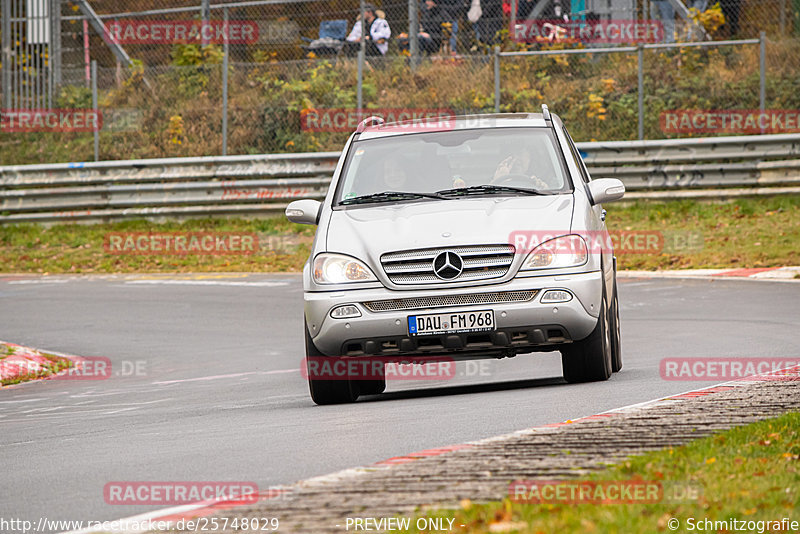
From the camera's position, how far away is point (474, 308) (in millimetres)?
8609

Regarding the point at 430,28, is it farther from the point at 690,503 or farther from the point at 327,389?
the point at 690,503

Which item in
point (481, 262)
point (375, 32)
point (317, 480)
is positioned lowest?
point (317, 480)

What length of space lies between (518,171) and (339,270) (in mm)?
1655

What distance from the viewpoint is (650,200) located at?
75.3ft

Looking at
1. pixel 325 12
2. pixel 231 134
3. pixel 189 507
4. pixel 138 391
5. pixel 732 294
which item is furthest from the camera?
pixel 325 12

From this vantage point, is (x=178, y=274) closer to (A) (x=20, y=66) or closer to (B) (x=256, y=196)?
(B) (x=256, y=196)

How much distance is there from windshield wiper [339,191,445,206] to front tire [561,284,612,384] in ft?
4.65

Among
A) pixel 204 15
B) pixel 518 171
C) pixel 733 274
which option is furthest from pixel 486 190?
pixel 204 15

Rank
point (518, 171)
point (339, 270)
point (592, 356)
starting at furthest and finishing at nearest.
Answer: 1. point (518, 171)
2. point (592, 356)
3. point (339, 270)

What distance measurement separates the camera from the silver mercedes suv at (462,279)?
862cm

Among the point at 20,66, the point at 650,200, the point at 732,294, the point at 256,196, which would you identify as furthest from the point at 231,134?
the point at 732,294

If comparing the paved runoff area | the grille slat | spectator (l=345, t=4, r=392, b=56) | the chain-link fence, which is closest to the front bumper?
the grille slat

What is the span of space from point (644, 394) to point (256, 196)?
16.7 m

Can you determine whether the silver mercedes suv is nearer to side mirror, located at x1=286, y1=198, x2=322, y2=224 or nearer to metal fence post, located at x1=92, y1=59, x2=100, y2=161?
side mirror, located at x1=286, y1=198, x2=322, y2=224
